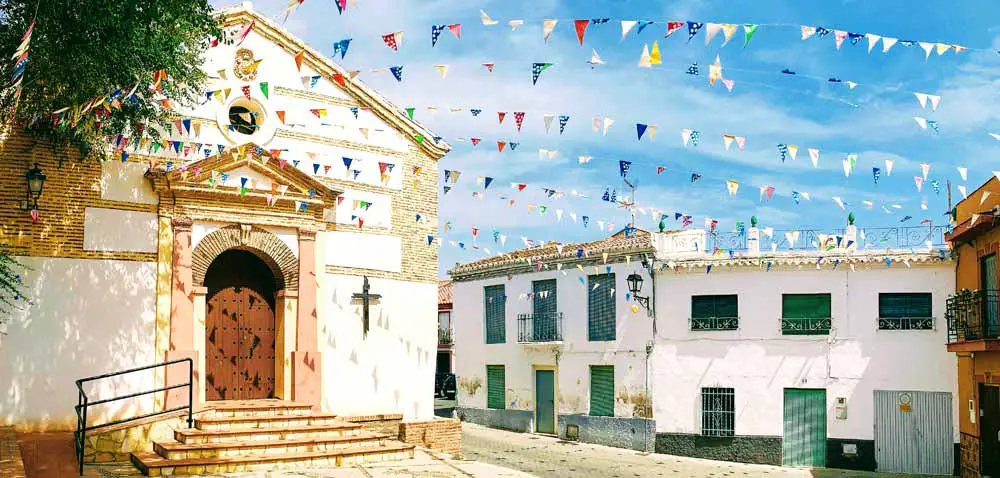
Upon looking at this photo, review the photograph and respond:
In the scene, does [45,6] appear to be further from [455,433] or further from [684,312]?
[684,312]

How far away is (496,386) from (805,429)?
332 inches

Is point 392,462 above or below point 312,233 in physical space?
below

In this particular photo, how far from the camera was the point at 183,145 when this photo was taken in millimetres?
12281

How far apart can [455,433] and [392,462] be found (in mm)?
3305

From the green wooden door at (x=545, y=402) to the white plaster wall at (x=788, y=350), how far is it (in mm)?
3379

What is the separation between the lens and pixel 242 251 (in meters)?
13.1

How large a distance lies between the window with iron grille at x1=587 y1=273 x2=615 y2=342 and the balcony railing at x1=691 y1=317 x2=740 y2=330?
2004mm

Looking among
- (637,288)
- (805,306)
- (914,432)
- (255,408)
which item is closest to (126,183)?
(255,408)

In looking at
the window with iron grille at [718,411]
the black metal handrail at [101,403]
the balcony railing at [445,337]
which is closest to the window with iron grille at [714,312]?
the window with iron grille at [718,411]

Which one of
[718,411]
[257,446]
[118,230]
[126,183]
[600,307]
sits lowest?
[718,411]

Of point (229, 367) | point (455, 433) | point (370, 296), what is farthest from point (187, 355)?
point (455, 433)

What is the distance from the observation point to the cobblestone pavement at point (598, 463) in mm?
17172

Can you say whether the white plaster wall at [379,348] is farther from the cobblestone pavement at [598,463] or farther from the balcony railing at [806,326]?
the balcony railing at [806,326]

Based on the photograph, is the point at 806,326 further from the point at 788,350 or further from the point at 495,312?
the point at 495,312
